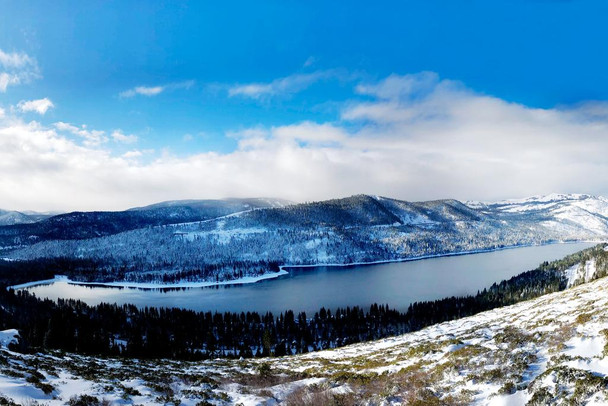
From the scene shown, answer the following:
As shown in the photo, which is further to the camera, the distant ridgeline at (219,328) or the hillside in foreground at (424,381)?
the distant ridgeline at (219,328)

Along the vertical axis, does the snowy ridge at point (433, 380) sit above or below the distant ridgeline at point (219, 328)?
above

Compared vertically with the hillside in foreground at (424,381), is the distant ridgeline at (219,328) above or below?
below

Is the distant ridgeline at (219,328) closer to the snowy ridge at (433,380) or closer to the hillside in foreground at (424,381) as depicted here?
the hillside in foreground at (424,381)

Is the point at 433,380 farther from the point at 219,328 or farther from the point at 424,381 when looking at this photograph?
the point at 219,328

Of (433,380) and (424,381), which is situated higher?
(433,380)

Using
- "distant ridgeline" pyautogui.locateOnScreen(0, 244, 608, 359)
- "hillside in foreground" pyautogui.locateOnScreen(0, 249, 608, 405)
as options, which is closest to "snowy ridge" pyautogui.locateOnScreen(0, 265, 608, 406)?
"hillside in foreground" pyautogui.locateOnScreen(0, 249, 608, 405)

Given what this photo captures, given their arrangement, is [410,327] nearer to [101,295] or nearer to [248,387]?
[248,387]

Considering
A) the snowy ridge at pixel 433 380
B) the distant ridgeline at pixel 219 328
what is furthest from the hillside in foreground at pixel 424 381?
the distant ridgeline at pixel 219 328

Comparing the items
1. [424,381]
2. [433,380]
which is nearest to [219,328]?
[424,381]

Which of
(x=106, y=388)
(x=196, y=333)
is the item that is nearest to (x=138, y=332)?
(x=196, y=333)
